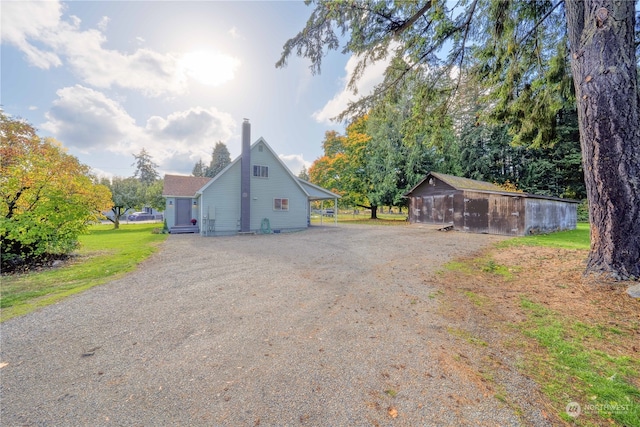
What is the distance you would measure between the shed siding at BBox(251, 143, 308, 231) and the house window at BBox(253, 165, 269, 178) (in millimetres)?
206

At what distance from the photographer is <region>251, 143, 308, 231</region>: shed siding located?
Result: 54.7 feet

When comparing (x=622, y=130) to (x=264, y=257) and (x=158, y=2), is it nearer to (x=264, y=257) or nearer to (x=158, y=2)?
(x=264, y=257)

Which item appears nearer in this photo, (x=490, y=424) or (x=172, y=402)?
(x=490, y=424)

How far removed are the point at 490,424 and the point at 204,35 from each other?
12.1m

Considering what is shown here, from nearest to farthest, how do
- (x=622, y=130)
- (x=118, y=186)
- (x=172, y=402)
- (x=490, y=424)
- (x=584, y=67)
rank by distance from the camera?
Answer: (x=490, y=424)
(x=172, y=402)
(x=622, y=130)
(x=584, y=67)
(x=118, y=186)

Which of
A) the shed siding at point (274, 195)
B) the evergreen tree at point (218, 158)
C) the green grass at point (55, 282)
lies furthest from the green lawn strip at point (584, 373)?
the evergreen tree at point (218, 158)

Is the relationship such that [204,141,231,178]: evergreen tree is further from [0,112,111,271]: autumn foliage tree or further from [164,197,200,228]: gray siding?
[0,112,111,271]: autumn foliage tree

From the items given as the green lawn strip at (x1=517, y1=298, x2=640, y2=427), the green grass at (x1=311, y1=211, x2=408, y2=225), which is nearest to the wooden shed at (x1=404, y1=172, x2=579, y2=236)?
the green grass at (x1=311, y1=211, x2=408, y2=225)

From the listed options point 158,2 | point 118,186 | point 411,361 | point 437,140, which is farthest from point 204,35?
point 118,186

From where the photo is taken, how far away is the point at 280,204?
17.7 m

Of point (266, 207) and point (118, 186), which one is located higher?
point (118, 186)

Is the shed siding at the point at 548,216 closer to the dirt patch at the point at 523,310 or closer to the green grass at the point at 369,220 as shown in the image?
the dirt patch at the point at 523,310

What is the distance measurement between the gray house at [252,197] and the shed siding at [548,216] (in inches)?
563

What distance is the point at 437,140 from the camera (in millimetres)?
8977
